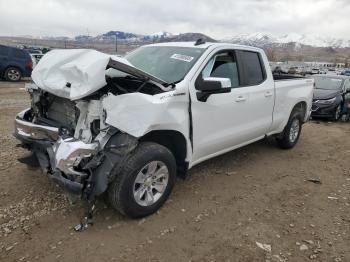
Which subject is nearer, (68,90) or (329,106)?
(68,90)

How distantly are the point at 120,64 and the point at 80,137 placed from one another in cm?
85

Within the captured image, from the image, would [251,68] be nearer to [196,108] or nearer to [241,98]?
[241,98]

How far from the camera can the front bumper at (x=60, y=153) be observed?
11.0ft

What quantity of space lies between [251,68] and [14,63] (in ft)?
48.5

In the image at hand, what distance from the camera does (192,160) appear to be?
4.33 metres

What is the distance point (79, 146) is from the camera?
3.36 metres

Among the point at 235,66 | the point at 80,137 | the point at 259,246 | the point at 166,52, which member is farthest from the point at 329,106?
the point at 80,137

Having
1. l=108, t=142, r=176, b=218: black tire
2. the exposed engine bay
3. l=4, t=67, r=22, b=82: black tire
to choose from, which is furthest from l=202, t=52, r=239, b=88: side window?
l=4, t=67, r=22, b=82: black tire

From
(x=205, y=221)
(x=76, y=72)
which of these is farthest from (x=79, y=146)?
(x=205, y=221)

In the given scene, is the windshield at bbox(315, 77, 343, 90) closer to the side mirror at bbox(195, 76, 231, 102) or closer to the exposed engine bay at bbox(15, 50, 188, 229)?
the side mirror at bbox(195, 76, 231, 102)

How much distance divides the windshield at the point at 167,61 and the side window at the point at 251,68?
86 cm

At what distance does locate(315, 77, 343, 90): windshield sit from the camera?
39.8 feet

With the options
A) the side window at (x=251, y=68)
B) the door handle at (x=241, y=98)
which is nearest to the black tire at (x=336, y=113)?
the side window at (x=251, y=68)

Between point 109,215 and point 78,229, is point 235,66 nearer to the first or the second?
point 109,215
